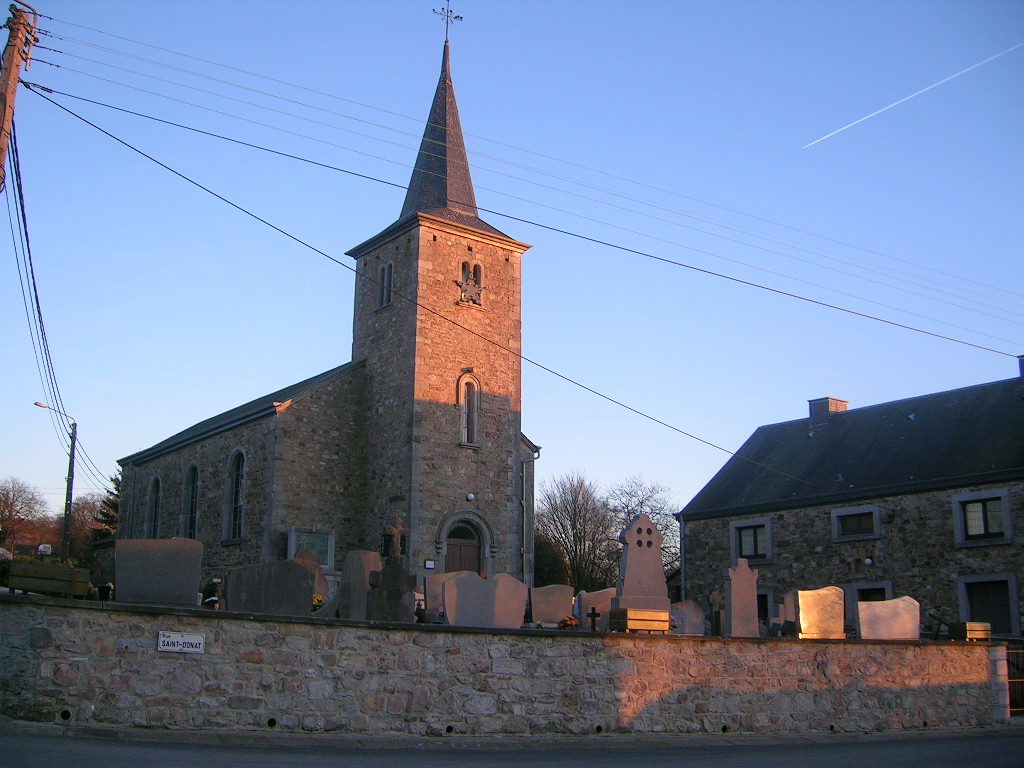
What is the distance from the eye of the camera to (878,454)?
3050 cm

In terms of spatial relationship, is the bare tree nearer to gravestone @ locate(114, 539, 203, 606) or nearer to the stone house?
the stone house

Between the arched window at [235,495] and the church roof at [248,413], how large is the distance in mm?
1130

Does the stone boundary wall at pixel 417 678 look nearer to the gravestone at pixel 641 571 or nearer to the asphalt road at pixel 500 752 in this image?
the asphalt road at pixel 500 752

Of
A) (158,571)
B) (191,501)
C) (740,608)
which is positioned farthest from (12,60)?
(191,501)

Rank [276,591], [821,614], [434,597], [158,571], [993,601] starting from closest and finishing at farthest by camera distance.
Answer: [158,571], [276,591], [821,614], [434,597], [993,601]

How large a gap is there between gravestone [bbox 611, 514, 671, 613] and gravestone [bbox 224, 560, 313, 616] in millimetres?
4885

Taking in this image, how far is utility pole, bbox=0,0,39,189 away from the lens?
12812 millimetres

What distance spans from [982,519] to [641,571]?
1445 centimetres

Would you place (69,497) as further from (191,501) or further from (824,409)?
(824,409)

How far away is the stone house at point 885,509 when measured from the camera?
26281 mm

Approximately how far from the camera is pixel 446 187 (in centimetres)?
3167

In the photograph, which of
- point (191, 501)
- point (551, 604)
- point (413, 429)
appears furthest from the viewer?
point (191, 501)

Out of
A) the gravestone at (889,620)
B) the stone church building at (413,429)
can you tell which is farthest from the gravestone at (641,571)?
the stone church building at (413,429)

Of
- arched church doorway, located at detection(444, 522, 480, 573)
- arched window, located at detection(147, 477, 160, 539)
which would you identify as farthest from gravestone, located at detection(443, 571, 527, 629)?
arched window, located at detection(147, 477, 160, 539)
